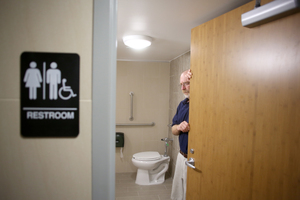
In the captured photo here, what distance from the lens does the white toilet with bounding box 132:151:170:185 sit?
2998 millimetres

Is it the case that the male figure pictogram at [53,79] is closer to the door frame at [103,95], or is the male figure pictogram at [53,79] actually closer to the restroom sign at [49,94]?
the restroom sign at [49,94]

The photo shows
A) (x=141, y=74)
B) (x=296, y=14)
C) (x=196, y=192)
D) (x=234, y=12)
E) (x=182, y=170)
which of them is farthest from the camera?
(x=141, y=74)

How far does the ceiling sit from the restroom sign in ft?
2.83

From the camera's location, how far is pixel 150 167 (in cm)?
301

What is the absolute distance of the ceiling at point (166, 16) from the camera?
125cm

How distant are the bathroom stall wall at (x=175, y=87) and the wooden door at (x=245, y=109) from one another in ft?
4.57

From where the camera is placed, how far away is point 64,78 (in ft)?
1.90

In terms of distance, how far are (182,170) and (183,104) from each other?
2.62ft

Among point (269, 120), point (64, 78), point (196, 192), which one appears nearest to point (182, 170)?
point (196, 192)

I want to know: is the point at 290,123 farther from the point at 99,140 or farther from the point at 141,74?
the point at 141,74

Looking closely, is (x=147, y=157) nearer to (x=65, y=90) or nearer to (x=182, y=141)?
(x=182, y=141)

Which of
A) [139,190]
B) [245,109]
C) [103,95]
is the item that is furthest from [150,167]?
[103,95]

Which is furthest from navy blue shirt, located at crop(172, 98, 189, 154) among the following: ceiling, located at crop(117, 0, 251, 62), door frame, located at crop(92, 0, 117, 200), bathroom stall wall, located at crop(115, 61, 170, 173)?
door frame, located at crop(92, 0, 117, 200)

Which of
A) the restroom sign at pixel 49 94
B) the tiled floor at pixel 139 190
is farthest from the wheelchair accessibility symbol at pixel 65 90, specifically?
the tiled floor at pixel 139 190
